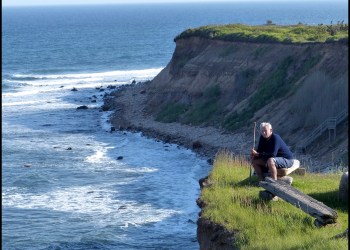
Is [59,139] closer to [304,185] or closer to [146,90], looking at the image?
[146,90]

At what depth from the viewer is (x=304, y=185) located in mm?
15008

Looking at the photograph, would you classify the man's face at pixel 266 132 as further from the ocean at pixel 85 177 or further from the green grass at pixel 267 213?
the ocean at pixel 85 177

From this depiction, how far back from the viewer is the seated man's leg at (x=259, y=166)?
48.0 feet

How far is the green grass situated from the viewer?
11.7 metres

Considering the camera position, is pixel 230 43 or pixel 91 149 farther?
pixel 230 43

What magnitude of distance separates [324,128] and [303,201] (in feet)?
71.3

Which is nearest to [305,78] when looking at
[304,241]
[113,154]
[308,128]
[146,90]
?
[308,128]

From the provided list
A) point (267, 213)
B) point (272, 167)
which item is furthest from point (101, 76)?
point (267, 213)

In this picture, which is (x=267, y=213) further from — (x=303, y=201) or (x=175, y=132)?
(x=175, y=132)

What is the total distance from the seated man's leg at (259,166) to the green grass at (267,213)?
289mm

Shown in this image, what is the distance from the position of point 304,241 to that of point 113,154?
28753 millimetres

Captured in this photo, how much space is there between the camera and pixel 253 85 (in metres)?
45.1

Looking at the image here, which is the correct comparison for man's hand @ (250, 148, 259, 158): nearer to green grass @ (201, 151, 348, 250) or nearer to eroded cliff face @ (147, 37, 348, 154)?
green grass @ (201, 151, 348, 250)

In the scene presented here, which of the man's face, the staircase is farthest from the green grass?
the staircase
